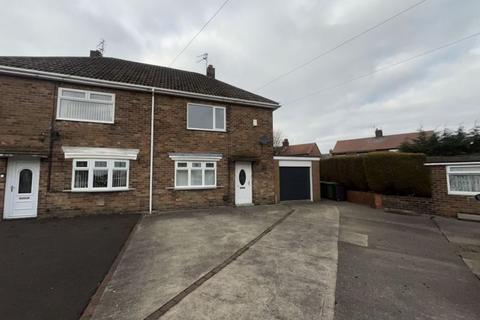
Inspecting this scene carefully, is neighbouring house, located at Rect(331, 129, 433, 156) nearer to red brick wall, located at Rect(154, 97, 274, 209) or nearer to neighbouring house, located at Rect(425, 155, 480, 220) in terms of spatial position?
neighbouring house, located at Rect(425, 155, 480, 220)

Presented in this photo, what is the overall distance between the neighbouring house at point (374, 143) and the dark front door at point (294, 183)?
86.1ft

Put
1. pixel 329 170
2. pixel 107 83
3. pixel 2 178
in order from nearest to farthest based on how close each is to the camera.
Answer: pixel 2 178
pixel 107 83
pixel 329 170

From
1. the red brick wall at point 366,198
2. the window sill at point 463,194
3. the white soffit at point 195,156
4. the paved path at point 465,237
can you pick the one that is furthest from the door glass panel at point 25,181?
the window sill at point 463,194

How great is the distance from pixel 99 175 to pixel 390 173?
13.0 m

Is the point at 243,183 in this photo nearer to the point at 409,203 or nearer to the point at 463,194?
the point at 409,203

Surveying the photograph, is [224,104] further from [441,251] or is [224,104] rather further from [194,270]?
[441,251]

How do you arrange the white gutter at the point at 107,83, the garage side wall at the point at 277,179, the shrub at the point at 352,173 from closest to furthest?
A: the white gutter at the point at 107,83, the garage side wall at the point at 277,179, the shrub at the point at 352,173

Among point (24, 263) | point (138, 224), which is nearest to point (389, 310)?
point (24, 263)

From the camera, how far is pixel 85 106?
8.66 m

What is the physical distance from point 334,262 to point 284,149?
34.1 m

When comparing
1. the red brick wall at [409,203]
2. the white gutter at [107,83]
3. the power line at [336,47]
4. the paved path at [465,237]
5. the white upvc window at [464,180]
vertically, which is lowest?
the paved path at [465,237]

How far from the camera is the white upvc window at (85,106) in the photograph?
328 inches

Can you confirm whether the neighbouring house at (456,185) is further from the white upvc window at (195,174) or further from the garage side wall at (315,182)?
the white upvc window at (195,174)

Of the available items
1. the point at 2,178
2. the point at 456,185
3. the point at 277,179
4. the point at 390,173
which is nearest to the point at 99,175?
the point at 2,178
